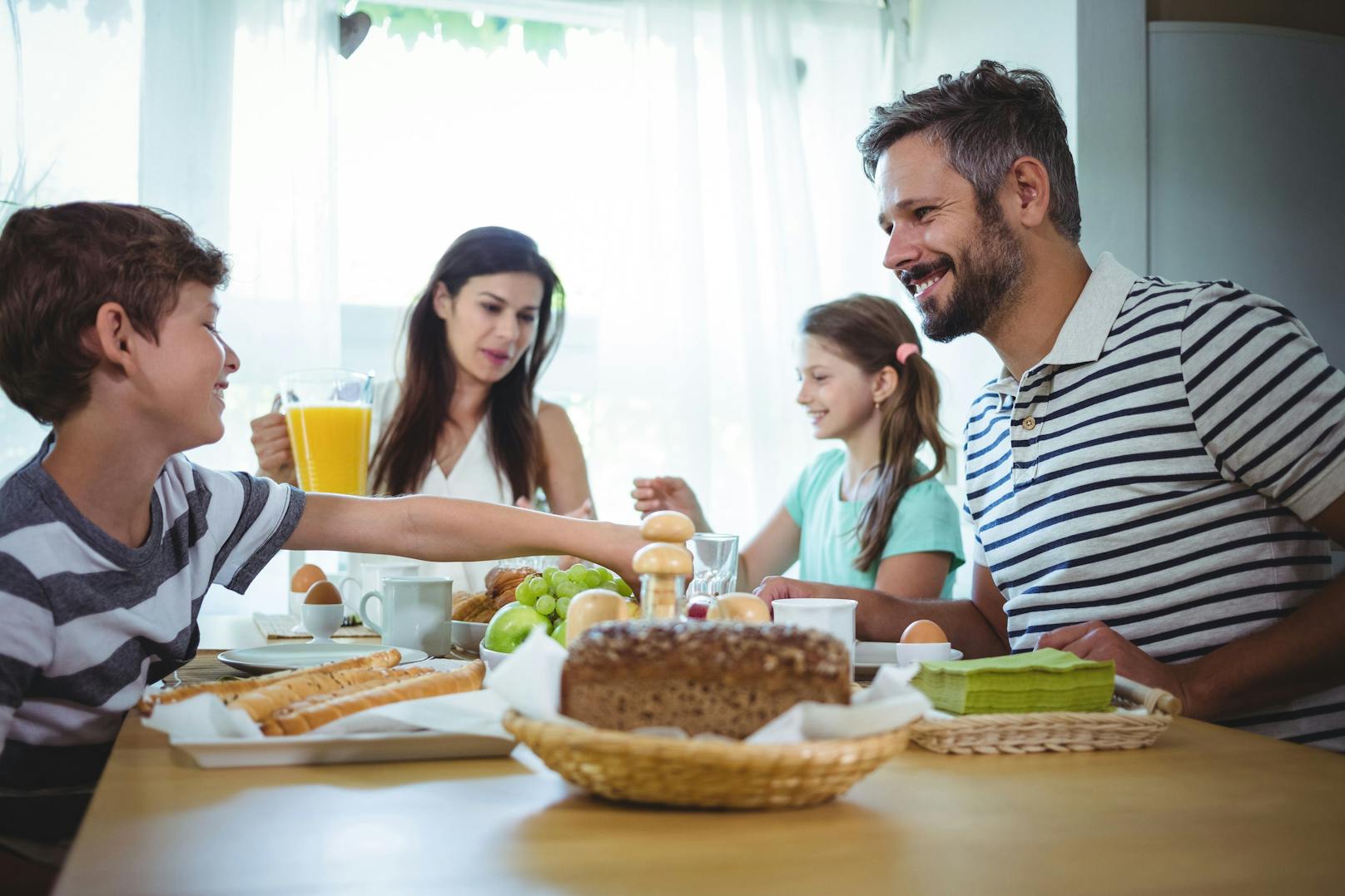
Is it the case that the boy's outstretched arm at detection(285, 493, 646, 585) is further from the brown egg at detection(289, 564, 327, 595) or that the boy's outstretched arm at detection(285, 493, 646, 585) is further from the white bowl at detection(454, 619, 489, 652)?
the brown egg at detection(289, 564, 327, 595)

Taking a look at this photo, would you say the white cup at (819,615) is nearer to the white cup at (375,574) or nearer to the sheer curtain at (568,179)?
the white cup at (375,574)

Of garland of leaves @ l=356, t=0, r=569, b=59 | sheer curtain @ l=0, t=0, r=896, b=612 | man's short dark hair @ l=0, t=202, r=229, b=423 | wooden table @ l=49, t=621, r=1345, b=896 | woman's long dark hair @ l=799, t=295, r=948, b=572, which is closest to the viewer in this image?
wooden table @ l=49, t=621, r=1345, b=896

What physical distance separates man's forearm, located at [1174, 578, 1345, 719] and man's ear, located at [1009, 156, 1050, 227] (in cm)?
68

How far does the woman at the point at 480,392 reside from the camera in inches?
118

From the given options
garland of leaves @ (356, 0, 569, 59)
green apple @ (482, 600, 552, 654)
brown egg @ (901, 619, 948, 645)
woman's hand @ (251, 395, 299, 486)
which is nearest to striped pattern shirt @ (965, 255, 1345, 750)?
brown egg @ (901, 619, 948, 645)

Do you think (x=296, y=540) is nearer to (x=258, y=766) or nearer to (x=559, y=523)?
(x=559, y=523)

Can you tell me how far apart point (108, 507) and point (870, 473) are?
186cm

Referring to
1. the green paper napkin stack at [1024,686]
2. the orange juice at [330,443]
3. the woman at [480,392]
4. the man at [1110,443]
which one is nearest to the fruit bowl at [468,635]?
the man at [1110,443]

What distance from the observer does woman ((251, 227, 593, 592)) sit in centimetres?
299

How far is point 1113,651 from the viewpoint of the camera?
4.09ft

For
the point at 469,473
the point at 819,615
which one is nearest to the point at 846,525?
the point at 469,473

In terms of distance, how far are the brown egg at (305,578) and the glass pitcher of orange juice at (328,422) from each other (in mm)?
217

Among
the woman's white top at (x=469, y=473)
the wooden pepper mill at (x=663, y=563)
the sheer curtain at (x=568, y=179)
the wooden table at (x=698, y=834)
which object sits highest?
the sheer curtain at (x=568, y=179)

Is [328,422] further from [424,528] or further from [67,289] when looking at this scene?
[67,289]
